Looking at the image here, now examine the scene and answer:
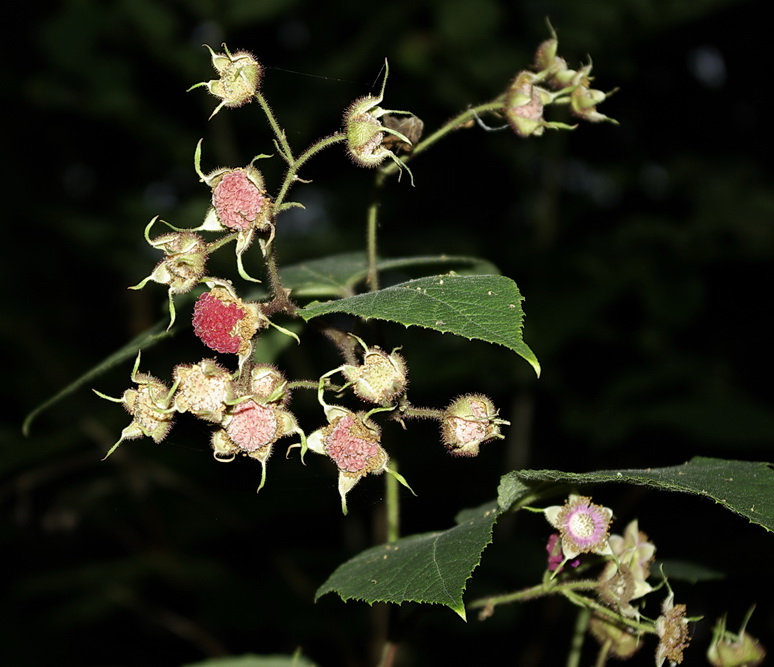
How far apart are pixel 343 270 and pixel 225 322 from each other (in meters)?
0.48

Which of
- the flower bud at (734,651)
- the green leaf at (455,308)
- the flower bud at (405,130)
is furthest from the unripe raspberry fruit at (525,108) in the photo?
the flower bud at (734,651)

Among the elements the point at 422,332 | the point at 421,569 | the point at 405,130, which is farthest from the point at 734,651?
the point at 422,332

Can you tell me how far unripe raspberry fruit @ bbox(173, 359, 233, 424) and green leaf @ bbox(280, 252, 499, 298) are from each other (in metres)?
0.33

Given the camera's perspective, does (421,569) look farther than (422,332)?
No

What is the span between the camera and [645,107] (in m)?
3.33

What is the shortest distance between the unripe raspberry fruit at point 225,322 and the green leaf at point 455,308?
106 mm

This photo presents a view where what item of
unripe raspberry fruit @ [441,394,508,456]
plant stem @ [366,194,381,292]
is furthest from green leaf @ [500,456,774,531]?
plant stem @ [366,194,381,292]

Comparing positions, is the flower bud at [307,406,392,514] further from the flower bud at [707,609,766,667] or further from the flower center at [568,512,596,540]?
the flower bud at [707,609,766,667]

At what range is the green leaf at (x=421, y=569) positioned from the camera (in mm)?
915

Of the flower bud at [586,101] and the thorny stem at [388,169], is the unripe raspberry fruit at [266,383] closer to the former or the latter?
the thorny stem at [388,169]

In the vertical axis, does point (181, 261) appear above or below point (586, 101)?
below

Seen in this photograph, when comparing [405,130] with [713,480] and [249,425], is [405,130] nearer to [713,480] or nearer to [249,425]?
[249,425]

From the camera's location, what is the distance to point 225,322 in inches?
39.7

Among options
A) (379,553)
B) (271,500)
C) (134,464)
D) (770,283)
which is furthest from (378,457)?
(770,283)
